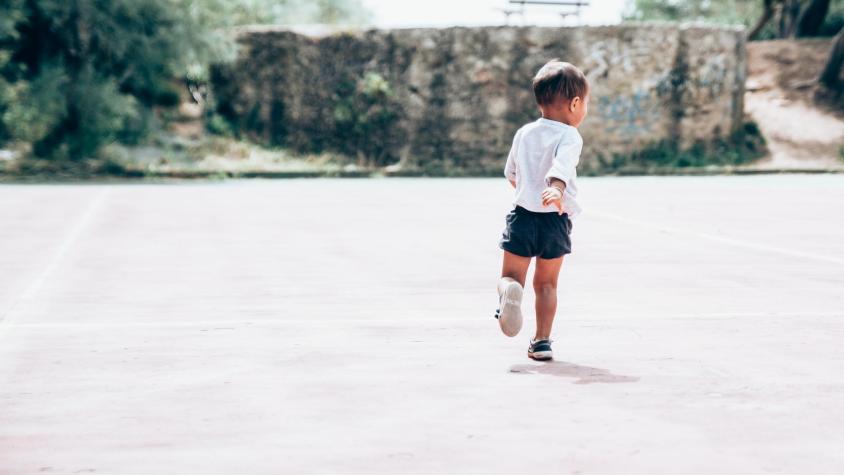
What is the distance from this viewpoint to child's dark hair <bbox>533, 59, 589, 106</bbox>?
19.9ft

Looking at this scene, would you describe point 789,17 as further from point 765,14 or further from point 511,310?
point 511,310

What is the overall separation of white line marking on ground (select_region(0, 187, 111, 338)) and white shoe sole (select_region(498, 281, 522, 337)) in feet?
8.68

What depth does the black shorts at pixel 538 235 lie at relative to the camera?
20.0ft

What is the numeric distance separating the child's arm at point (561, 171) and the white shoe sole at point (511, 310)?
0.41m

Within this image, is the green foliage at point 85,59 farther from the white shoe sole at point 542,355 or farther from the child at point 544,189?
the white shoe sole at point 542,355

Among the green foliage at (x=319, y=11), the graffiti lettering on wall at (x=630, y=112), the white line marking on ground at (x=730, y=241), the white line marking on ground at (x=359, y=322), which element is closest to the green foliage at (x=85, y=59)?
the graffiti lettering on wall at (x=630, y=112)

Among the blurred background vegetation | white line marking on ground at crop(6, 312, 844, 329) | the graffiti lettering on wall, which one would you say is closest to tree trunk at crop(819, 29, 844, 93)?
the graffiti lettering on wall

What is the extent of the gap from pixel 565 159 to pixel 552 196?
0.93ft

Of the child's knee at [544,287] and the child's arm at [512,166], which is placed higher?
the child's arm at [512,166]

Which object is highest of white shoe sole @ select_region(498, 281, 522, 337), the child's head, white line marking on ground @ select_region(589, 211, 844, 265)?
the child's head

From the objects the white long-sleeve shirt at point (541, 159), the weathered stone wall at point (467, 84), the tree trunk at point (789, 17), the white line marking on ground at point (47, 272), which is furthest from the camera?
the tree trunk at point (789, 17)

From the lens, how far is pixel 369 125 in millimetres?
32125

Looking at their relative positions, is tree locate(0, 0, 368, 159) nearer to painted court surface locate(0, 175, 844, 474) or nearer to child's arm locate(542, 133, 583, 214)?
painted court surface locate(0, 175, 844, 474)

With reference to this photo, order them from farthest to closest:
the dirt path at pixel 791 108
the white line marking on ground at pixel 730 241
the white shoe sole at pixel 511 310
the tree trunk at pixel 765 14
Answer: the tree trunk at pixel 765 14 < the dirt path at pixel 791 108 < the white line marking on ground at pixel 730 241 < the white shoe sole at pixel 511 310
